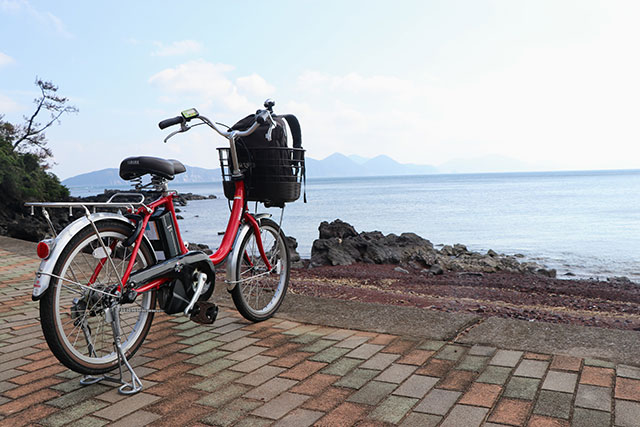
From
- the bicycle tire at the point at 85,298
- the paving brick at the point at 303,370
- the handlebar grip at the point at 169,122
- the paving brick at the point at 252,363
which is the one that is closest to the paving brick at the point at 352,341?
the paving brick at the point at 303,370

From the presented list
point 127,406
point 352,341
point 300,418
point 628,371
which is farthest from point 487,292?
point 127,406

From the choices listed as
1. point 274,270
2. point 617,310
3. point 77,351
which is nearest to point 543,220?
point 617,310

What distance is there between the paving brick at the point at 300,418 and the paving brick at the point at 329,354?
2.29 ft

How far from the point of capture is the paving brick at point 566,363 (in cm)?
277

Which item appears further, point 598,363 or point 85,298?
point 598,363

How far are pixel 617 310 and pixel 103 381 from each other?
7144mm

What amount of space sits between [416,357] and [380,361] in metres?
0.22

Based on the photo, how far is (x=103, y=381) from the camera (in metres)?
2.83

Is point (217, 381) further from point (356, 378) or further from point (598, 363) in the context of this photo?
point (598, 363)

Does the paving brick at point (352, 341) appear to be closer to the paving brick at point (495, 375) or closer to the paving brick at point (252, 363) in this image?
the paving brick at point (252, 363)

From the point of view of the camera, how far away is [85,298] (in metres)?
2.68

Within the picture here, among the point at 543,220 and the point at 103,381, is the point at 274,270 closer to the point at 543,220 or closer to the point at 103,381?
the point at 103,381

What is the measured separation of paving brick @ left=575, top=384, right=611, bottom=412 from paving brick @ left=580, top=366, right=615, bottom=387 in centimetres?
5

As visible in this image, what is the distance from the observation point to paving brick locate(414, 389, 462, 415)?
7.66 feet
